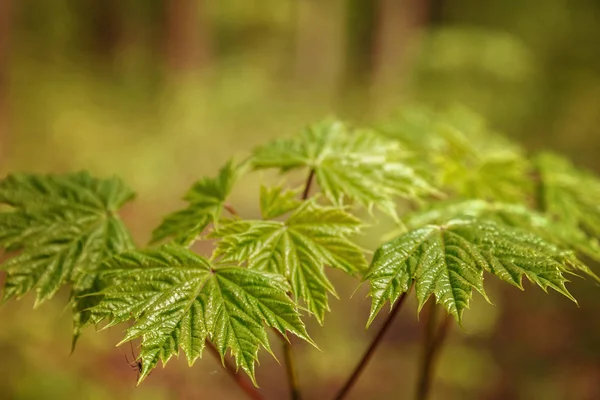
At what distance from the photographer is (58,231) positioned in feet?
4.20

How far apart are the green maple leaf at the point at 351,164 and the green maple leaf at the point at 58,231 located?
0.47 meters

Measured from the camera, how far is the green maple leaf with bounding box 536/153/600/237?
61.8 inches

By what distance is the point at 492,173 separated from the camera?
162cm

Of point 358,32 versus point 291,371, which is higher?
point 291,371

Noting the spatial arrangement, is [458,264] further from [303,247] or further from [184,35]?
[184,35]

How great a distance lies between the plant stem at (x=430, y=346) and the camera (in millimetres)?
1630

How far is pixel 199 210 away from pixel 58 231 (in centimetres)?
39

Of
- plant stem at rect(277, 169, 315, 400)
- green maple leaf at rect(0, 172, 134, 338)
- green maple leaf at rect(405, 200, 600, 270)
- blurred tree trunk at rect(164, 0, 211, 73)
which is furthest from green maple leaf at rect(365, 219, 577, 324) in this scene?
blurred tree trunk at rect(164, 0, 211, 73)

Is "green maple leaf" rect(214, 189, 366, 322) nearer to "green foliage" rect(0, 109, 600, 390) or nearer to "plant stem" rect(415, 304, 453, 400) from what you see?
"green foliage" rect(0, 109, 600, 390)

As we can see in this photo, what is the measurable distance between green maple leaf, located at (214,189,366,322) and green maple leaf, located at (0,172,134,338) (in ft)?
1.16

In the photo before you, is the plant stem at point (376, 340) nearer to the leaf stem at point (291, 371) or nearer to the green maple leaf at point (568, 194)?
the leaf stem at point (291, 371)

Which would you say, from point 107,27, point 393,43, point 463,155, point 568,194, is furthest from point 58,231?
point 107,27

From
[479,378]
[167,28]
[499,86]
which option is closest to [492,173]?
[479,378]

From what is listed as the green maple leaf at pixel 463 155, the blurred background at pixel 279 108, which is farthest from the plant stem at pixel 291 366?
the blurred background at pixel 279 108
